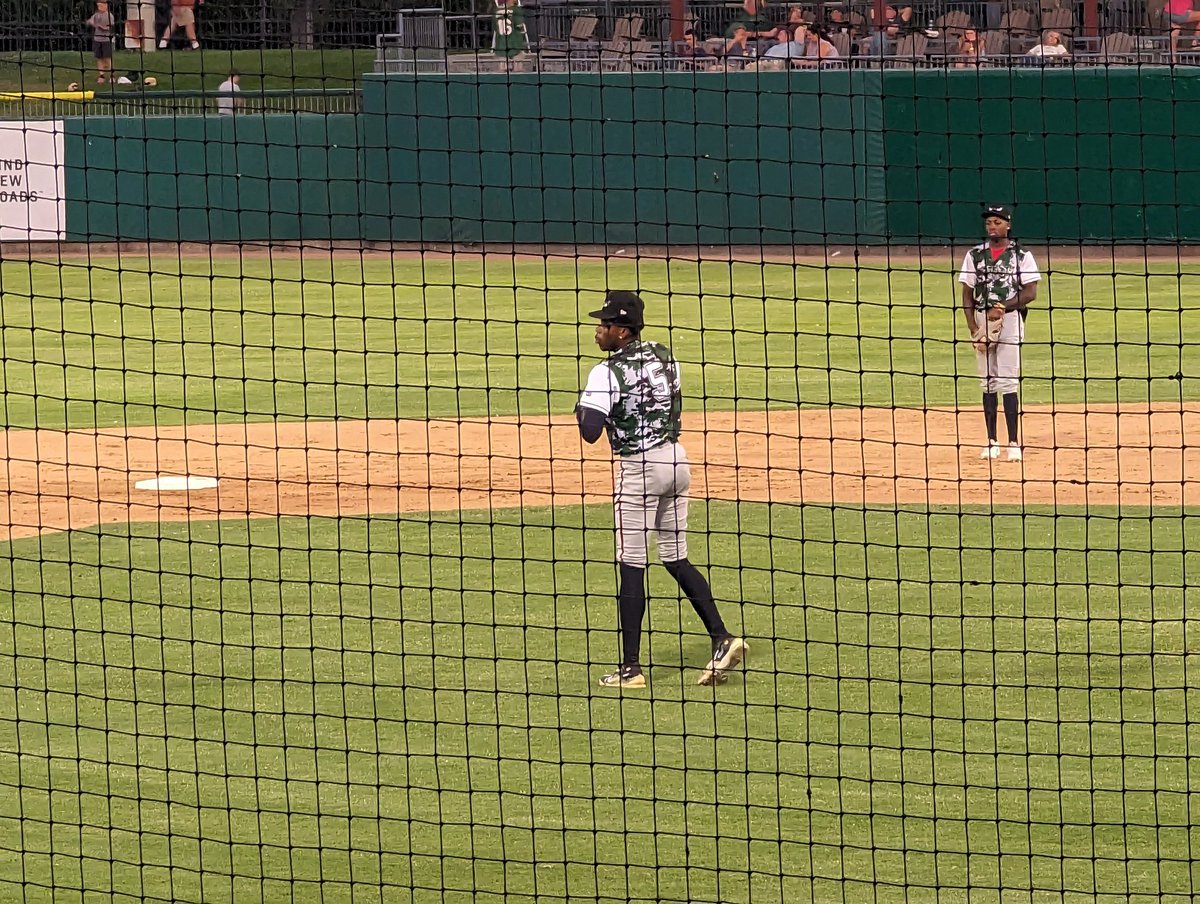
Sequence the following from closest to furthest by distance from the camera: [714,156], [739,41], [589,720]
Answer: [589,720] → [739,41] → [714,156]

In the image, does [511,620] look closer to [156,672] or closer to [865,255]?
[156,672]

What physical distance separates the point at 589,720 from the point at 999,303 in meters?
6.88

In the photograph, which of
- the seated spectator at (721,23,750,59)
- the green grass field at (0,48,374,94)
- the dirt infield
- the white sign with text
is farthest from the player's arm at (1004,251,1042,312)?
the green grass field at (0,48,374,94)

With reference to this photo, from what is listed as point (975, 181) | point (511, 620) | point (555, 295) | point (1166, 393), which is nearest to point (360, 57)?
point (555, 295)

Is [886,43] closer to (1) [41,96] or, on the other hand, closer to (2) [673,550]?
(1) [41,96]

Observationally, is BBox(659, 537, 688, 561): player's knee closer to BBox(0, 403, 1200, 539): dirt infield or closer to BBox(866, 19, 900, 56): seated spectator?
BBox(0, 403, 1200, 539): dirt infield

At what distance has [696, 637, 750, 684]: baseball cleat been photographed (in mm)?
9070

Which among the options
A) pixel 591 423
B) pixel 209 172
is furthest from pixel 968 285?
pixel 209 172

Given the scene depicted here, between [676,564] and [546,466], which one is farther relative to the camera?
[546,466]

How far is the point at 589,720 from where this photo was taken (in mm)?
8625

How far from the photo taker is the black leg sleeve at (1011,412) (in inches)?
563

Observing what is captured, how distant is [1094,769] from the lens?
8.00 m

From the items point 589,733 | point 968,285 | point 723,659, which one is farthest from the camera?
point 968,285

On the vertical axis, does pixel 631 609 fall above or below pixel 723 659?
above
